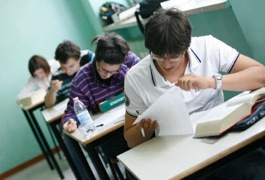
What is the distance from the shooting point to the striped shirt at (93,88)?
2.44 metres

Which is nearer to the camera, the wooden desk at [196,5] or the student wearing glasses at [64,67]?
the wooden desk at [196,5]

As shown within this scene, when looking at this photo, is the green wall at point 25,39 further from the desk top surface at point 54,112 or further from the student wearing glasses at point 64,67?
the desk top surface at point 54,112

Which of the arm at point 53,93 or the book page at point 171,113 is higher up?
the book page at point 171,113

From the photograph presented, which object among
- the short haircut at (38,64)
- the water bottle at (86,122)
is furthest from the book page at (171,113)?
the short haircut at (38,64)

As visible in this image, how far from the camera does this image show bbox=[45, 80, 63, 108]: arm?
316 cm

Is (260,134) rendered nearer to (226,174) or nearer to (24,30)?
(226,174)

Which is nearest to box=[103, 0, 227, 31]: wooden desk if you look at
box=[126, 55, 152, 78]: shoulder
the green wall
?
box=[126, 55, 152, 78]: shoulder

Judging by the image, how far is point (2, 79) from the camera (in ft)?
14.0

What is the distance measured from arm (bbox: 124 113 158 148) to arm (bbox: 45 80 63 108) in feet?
5.48

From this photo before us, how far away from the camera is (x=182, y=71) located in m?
1.59

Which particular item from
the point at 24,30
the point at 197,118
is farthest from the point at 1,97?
the point at 197,118

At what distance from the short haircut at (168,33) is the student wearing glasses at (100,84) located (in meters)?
0.83

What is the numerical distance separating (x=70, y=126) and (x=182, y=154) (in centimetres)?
114

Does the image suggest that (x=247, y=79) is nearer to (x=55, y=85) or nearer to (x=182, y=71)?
(x=182, y=71)
